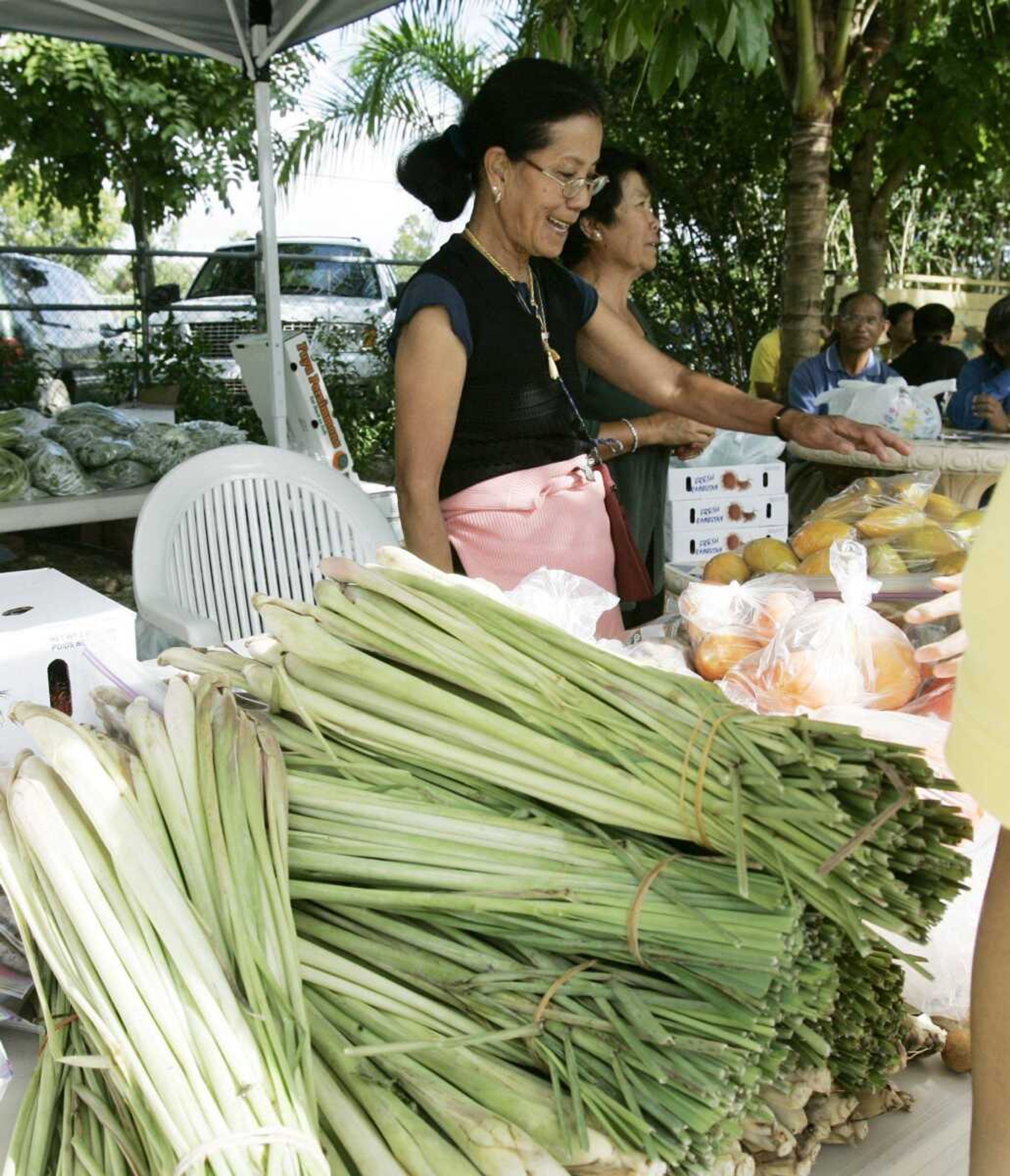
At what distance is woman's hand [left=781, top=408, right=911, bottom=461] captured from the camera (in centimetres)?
200

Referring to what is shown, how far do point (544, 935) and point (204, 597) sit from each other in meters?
1.96

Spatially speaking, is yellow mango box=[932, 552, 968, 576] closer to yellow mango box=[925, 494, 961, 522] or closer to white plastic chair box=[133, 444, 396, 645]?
yellow mango box=[925, 494, 961, 522]

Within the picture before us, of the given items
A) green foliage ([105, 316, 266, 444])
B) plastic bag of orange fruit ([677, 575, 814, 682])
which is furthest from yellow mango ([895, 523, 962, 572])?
green foliage ([105, 316, 266, 444])

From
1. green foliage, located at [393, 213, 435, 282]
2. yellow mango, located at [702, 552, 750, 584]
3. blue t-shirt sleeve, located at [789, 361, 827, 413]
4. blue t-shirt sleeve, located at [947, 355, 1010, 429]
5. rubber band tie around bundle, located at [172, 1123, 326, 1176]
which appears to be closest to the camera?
rubber band tie around bundle, located at [172, 1123, 326, 1176]

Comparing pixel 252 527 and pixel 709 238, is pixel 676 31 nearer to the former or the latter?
pixel 252 527

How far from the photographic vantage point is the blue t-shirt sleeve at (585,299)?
102 inches

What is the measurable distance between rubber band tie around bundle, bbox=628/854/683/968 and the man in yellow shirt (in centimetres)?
24

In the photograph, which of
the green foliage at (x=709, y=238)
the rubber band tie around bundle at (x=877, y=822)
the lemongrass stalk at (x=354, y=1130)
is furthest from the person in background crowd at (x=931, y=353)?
the lemongrass stalk at (x=354, y=1130)

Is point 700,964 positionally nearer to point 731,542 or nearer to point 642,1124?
point 642,1124

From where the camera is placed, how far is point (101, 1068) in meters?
0.89

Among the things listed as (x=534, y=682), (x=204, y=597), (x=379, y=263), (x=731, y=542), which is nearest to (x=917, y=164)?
(x=379, y=263)

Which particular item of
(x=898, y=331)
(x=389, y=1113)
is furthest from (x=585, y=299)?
(x=898, y=331)

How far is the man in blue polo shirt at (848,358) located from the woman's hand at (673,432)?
230 centimetres

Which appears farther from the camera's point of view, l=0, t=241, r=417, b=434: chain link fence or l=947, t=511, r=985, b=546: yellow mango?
l=0, t=241, r=417, b=434: chain link fence
